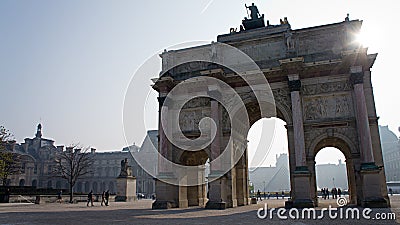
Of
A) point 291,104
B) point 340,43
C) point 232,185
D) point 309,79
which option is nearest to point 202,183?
point 232,185

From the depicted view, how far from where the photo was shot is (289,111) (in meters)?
23.5

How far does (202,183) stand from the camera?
27.8 meters

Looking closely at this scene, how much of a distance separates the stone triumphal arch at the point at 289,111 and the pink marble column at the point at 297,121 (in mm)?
61

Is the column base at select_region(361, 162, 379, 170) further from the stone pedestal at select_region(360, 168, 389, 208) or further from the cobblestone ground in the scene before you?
the cobblestone ground

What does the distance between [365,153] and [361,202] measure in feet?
9.38

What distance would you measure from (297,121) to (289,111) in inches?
49.3

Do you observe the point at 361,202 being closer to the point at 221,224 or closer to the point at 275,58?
the point at 275,58

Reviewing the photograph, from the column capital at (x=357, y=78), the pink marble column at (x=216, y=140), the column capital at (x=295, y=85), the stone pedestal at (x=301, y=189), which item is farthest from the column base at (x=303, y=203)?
the column capital at (x=357, y=78)

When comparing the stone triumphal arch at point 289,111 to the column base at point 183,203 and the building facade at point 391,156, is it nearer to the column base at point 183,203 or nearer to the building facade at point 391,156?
the column base at point 183,203

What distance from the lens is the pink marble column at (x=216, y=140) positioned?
23672 millimetres

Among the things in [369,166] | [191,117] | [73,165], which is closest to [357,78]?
[369,166]

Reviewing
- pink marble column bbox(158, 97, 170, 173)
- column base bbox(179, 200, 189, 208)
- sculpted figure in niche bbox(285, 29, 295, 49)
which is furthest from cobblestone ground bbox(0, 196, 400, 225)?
sculpted figure in niche bbox(285, 29, 295, 49)

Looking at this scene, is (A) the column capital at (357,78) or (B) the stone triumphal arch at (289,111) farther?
(A) the column capital at (357,78)

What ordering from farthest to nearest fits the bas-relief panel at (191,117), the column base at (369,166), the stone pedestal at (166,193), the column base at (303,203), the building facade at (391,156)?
the building facade at (391,156)
the bas-relief panel at (191,117)
the stone pedestal at (166,193)
the column base at (303,203)
the column base at (369,166)
